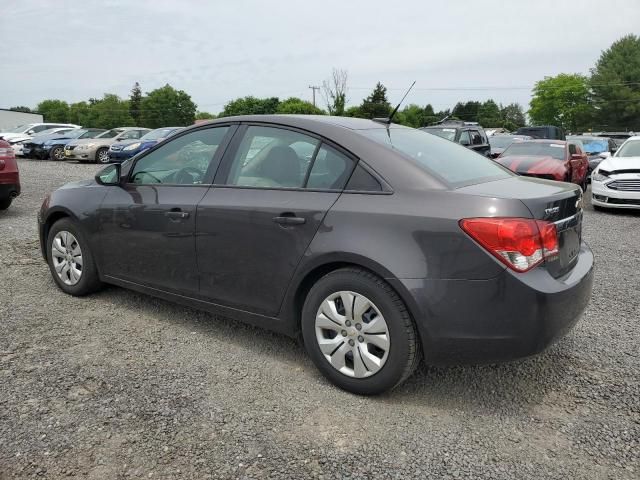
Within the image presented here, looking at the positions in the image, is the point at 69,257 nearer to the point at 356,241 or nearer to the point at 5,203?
the point at 356,241

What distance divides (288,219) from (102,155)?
19587 mm

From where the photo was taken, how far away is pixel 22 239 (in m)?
6.64

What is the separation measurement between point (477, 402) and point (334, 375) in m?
0.80

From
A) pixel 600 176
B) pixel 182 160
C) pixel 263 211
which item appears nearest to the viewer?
pixel 263 211

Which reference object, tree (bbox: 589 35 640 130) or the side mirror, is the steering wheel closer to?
the side mirror

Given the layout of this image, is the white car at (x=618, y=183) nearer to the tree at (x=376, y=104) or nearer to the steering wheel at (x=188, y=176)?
the steering wheel at (x=188, y=176)

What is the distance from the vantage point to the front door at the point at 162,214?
3562mm

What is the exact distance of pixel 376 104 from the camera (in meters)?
61.6

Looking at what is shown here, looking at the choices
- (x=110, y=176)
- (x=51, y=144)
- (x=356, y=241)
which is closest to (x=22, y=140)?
(x=51, y=144)

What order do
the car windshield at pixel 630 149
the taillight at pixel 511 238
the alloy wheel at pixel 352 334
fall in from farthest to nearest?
the car windshield at pixel 630 149 < the alloy wheel at pixel 352 334 < the taillight at pixel 511 238

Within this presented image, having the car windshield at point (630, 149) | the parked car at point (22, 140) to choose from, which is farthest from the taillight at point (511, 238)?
the parked car at point (22, 140)

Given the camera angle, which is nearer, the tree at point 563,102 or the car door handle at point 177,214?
the car door handle at point 177,214

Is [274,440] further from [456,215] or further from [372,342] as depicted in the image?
[456,215]

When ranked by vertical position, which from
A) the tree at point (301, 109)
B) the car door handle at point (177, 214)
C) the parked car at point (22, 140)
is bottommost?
the car door handle at point (177, 214)
